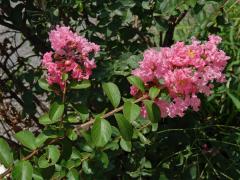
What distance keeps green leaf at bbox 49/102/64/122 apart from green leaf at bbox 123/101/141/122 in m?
0.17

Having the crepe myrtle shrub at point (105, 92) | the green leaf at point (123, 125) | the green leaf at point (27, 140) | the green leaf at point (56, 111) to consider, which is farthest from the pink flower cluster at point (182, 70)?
the green leaf at point (27, 140)

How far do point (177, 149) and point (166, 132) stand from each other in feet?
0.36

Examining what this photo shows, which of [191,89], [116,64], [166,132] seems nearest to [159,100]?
[191,89]

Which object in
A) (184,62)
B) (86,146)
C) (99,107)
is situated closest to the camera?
(184,62)

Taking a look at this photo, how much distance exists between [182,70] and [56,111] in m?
0.35

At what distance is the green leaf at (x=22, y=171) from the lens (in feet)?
4.24

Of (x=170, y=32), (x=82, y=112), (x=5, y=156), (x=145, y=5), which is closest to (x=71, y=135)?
(x=82, y=112)

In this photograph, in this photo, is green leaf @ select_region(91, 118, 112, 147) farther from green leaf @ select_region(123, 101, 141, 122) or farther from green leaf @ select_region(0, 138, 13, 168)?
green leaf @ select_region(0, 138, 13, 168)

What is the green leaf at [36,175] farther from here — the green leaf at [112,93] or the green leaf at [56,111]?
the green leaf at [112,93]

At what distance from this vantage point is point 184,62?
1.32 metres

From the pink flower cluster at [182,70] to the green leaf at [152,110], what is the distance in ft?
0.14

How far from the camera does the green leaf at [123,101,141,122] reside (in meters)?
1.33

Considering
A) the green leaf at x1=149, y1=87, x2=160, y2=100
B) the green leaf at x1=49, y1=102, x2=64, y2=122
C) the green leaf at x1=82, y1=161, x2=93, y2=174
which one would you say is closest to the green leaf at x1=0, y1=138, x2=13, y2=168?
the green leaf at x1=49, y1=102, x2=64, y2=122

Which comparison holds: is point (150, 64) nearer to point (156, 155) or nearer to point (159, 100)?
point (159, 100)
